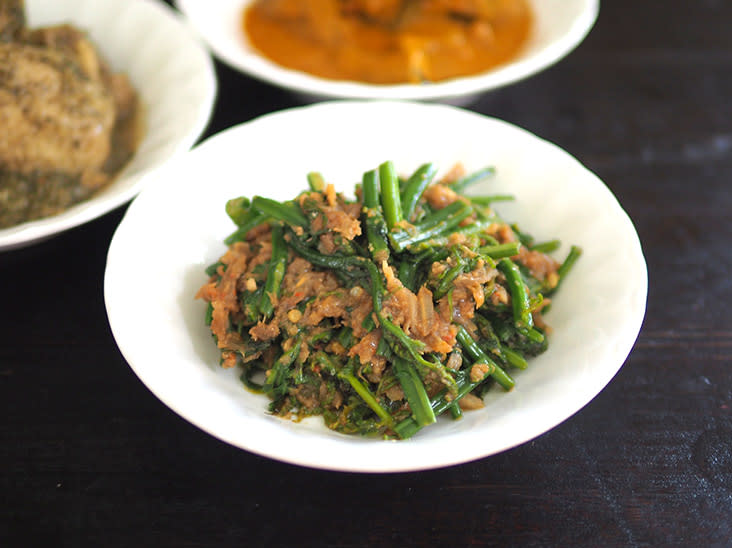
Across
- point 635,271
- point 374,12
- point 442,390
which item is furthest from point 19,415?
point 374,12

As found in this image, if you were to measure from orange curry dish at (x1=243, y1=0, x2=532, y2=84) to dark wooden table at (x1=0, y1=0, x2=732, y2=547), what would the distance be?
1317 mm

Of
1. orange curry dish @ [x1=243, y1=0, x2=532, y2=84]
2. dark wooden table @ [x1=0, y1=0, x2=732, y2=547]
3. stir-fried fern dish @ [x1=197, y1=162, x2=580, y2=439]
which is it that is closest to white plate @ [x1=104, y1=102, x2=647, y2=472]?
stir-fried fern dish @ [x1=197, y1=162, x2=580, y2=439]

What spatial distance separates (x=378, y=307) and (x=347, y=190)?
79cm

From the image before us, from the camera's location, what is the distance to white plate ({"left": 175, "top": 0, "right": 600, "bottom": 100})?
2887 mm

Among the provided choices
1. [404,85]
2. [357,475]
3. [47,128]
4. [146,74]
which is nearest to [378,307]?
[357,475]

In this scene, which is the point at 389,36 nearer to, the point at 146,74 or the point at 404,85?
the point at 404,85

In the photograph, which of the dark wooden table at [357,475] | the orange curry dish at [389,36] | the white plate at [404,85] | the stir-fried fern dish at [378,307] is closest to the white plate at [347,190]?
the stir-fried fern dish at [378,307]

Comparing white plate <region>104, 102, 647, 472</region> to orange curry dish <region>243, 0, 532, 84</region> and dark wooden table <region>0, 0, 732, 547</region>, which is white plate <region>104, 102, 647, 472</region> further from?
orange curry dish <region>243, 0, 532, 84</region>

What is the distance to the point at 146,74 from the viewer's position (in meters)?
3.02

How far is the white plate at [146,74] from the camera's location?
7.29 ft

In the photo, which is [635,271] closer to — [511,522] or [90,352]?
[511,522]

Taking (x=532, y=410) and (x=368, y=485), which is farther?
(x=368, y=485)

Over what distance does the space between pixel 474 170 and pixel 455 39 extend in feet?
4.83

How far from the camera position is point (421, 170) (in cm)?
213
